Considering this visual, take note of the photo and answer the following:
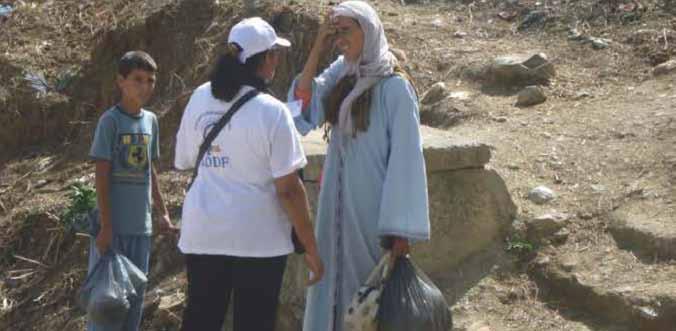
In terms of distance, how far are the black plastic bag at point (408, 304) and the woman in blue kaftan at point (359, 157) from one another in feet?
0.32

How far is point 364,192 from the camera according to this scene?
3832 mm

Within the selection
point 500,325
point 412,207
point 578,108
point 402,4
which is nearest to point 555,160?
point 578,108

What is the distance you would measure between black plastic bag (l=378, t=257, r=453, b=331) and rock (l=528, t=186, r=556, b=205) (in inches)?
72.8

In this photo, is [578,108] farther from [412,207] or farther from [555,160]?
[412,207]

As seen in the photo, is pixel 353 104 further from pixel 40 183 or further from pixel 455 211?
pixel 40 183

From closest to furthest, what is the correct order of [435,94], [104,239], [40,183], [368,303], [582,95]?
[368,303], [104,239], [582,95], [435,94], [40,183]

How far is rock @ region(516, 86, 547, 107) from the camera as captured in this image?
6602mm

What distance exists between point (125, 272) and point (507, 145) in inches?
103

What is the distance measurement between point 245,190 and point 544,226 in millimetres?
2138

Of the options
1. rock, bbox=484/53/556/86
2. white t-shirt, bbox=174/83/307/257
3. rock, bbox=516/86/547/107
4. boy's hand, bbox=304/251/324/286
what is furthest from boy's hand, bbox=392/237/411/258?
rock, bbox=484/53/556/86

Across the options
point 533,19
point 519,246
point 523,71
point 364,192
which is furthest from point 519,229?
point 533,19

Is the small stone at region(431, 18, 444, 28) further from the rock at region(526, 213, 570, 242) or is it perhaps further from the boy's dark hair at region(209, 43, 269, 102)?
the boy's dark hair at region(209, 43, 269, 102)

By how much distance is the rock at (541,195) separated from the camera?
212 inches

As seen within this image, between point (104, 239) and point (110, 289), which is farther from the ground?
point (104, 239)
